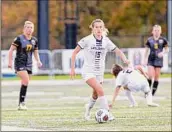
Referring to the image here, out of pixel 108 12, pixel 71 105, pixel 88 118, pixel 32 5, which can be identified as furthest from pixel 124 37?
pixel 88 118

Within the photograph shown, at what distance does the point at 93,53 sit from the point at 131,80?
3590 millimetres

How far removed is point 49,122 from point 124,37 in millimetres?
38426

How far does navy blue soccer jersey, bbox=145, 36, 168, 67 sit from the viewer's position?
65.6 ft

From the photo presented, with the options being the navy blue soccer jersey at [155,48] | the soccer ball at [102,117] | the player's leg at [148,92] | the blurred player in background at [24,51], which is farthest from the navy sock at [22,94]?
the navy blue soccer jersey at [155,48]

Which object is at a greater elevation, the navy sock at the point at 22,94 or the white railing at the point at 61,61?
the white railing at the point at 61,61

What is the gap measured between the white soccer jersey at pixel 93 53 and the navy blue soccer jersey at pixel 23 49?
3.37 metres

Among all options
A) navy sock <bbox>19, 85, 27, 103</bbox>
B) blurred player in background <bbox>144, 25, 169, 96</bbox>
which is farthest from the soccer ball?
blurred player in background <bbox>144, 25, 169, 96</bbox>

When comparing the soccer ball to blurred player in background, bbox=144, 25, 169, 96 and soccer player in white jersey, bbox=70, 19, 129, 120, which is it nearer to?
soccer player in white jersey, bbox=70, 19, 129, 120

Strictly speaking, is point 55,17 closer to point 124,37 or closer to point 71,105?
point 124,37

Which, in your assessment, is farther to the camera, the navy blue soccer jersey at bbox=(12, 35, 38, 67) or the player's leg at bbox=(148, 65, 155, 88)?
the player's leg at bbox=(148, 65, 155, 88)

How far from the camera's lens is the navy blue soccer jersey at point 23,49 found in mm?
16609

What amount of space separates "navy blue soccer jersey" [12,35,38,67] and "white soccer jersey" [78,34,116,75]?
3373 mm

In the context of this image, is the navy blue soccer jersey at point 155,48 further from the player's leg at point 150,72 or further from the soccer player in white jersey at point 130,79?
the soccer player in white jersey at point 130,79

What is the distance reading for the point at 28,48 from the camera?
16.7 m
